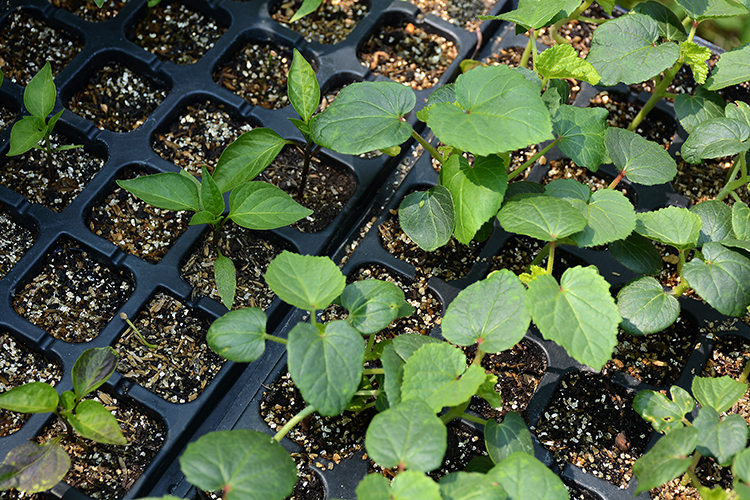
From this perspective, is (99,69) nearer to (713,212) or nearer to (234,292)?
(234,292)

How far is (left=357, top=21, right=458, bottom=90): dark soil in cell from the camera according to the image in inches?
61.9

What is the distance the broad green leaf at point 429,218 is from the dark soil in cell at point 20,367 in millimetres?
695

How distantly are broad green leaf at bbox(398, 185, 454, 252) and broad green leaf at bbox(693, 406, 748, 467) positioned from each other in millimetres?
501

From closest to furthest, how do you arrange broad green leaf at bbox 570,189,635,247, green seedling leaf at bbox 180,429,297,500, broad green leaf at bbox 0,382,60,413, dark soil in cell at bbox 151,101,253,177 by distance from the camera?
green seedling leaf at bbox 180,429,297,500 → broad green leaf at bbox 0,382,60,413 → broad green leaf at bbox 570,189,635,247 → dark soil in cell at bbox 151,101,253,177

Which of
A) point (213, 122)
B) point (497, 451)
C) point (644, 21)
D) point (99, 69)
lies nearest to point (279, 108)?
point (213, 122)

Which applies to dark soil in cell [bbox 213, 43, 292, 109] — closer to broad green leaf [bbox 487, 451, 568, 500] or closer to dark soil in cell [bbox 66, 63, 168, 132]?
dark soil in cell [bbox 66, 63, 168, 132]

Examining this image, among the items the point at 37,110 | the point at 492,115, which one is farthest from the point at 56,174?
the point at 492,115

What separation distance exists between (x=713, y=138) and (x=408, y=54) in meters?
0.72

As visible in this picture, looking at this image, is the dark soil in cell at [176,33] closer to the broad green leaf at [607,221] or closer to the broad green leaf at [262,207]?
the broad green leaf at [262,207]

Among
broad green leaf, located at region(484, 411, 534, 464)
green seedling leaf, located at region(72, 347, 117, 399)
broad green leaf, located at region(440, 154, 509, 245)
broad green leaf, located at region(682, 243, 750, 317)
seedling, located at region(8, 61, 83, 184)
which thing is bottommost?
broad green leaf, located at region(484, 411, 534, 464)

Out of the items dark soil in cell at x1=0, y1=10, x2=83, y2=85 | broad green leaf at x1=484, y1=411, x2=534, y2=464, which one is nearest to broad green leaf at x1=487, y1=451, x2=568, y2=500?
broad green leaf at x1=484, y1=411, x2=534, y2=464

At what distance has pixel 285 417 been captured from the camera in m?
1.19

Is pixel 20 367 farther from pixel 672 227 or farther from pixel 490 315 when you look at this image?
pixel 672 227

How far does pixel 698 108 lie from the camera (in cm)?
135
